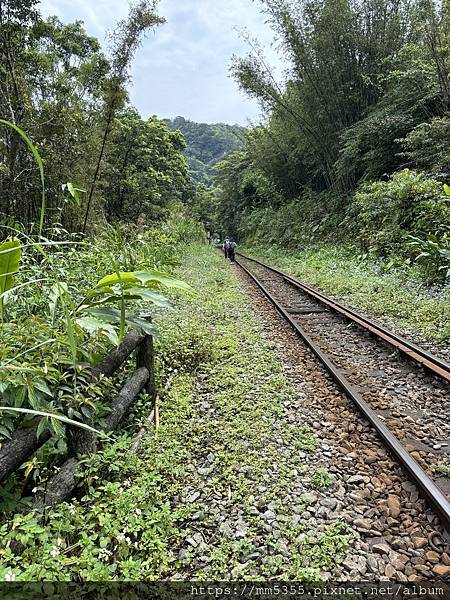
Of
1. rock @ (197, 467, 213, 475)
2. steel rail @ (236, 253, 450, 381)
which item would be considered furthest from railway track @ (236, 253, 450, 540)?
rock @ (197, 467, 213, 475)

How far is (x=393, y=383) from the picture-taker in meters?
3.63

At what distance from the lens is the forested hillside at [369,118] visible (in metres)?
8.81

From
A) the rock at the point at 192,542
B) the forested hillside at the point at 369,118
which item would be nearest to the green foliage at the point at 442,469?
the rock at the point at 192,542

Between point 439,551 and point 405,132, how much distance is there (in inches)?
464

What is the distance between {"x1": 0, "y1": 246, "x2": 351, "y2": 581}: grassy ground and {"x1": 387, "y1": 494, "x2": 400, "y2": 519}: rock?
346 millimetres

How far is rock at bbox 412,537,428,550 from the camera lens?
1862 mm

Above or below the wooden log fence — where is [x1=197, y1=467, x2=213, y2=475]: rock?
below

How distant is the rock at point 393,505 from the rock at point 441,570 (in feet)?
1.07

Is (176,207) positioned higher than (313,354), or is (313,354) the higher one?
(176,207)

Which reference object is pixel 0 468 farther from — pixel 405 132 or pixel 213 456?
pixel 405 132

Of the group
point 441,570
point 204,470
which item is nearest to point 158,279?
point 204,470

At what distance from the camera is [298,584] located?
1638mm

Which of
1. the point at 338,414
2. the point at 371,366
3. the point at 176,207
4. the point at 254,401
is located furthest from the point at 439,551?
the point at 176,207

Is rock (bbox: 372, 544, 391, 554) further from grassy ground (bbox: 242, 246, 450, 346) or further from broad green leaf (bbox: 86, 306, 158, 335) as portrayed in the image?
grassy ground (bbox: 242, 246, 450, 346)
